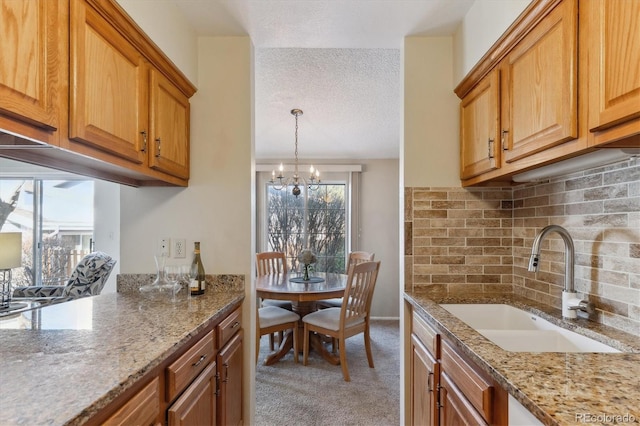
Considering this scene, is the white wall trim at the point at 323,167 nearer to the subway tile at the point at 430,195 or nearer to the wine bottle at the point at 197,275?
the subway tile at the point at 430,195

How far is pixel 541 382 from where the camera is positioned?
2.57 feet

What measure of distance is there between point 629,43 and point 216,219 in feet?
6.22

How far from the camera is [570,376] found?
2.67 ft

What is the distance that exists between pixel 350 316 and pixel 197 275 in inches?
60.6

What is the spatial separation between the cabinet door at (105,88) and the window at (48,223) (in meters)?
4.15

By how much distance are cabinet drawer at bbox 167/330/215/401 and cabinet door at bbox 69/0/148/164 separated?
82 cm

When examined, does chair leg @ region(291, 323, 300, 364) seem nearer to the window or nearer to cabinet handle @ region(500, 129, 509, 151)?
cabinet handle @ region(500, 129, 509, 151)

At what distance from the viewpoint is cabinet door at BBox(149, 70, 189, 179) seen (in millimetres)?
1562

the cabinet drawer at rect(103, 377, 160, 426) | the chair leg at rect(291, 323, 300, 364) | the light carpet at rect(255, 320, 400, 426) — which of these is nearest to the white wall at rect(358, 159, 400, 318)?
the light carpet at rect(255, 320, 400, 426)

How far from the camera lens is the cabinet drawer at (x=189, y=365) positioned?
1069 millimetres

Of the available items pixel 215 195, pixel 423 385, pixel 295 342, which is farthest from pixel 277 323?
pixel 423 385

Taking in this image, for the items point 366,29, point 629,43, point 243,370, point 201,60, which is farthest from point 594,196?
point 201,60

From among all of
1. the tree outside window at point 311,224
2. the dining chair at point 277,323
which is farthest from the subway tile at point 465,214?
the tree outside window at point 311,224

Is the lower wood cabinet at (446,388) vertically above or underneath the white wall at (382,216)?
underneath
